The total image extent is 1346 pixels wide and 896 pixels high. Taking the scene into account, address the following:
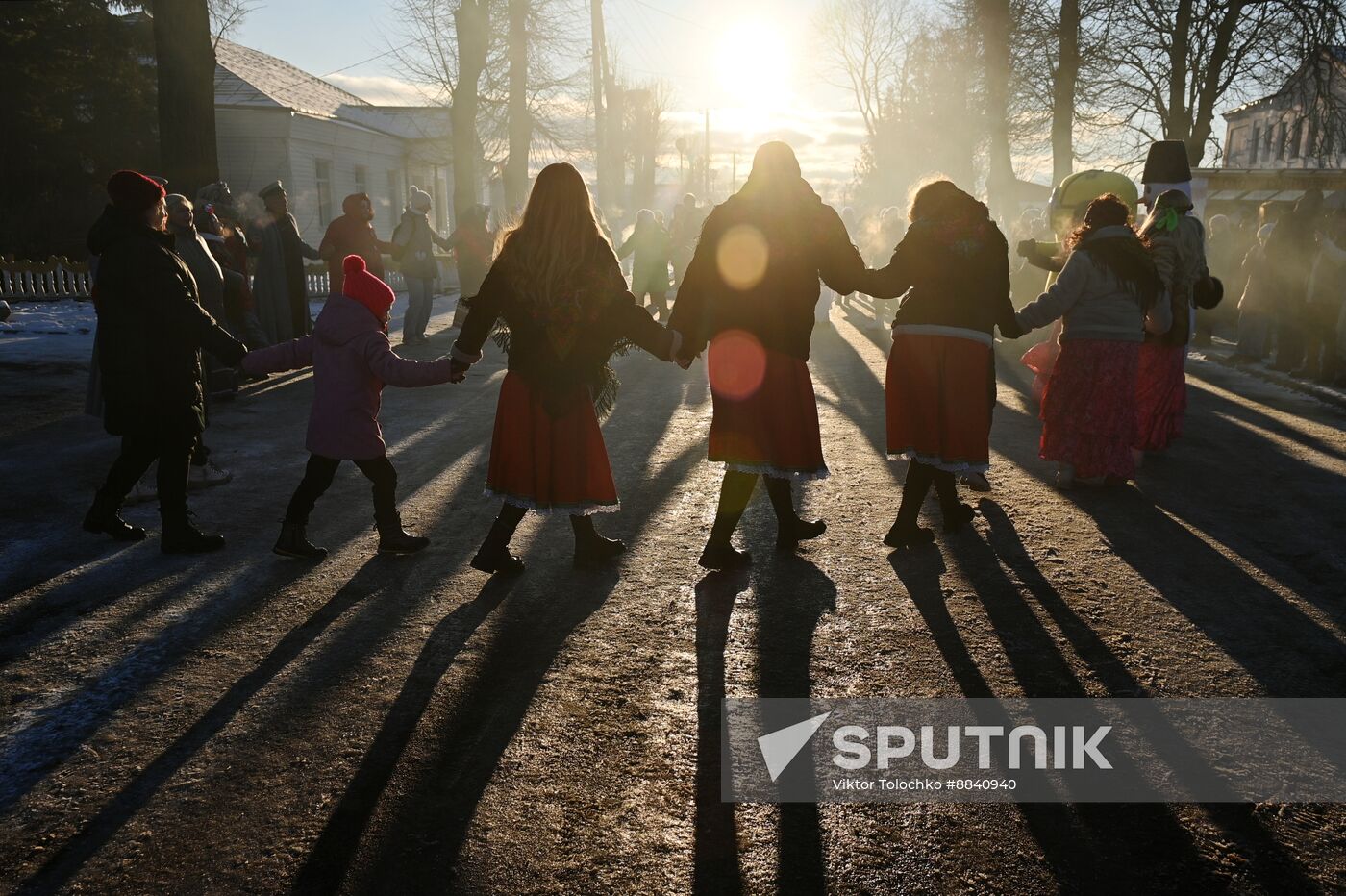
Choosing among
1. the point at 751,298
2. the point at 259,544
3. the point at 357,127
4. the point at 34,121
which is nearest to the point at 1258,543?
the point at 751,298

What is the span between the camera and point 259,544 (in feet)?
19.1

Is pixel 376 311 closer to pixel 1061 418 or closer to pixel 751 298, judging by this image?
pixel 751 298

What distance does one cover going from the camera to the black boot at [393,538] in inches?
217

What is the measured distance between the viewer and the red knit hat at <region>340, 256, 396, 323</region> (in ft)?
17.1

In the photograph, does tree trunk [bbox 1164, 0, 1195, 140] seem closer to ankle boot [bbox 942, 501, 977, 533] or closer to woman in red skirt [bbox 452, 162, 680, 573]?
ankle boot [bbox 942, 501, 977, 533]

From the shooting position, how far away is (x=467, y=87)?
2292 centimetres

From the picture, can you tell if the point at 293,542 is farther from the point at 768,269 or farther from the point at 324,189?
the point at 324,189

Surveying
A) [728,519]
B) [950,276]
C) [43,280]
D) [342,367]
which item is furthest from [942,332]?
[43,280]

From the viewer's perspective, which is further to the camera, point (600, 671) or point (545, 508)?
point (545, 508)

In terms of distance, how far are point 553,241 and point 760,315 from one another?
1105 millimetres

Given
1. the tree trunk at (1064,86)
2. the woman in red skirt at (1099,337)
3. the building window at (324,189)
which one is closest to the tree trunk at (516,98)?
the building window at (324,189)

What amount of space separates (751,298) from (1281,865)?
129 inches

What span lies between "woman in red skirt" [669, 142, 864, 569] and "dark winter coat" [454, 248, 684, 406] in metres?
0.37

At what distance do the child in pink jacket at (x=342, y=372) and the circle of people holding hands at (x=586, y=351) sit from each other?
0.01 metres
